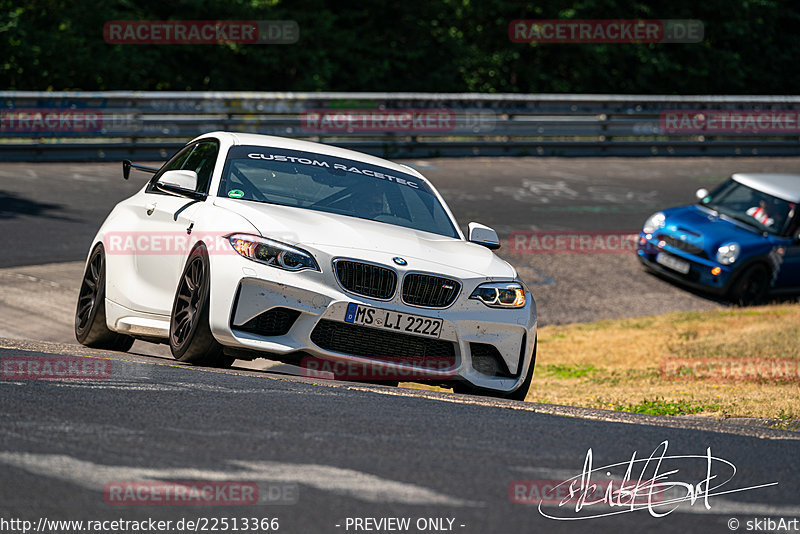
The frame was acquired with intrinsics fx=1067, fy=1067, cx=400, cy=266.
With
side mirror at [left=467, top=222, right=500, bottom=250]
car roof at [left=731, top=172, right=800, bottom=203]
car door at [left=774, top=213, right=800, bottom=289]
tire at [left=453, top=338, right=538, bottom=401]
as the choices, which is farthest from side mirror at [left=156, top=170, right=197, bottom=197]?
car roof at [left=731, top=172, right=800, bottom=203]

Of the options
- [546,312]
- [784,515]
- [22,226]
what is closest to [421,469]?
[784,515]

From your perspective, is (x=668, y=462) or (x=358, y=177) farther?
(x=358, y=177)

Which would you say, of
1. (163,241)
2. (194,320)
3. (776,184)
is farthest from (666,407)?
(776,184)

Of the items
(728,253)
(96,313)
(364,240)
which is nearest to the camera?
(364,240)

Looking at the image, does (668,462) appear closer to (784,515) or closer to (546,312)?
(784,515)

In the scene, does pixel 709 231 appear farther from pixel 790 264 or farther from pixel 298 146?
pixel 298 146

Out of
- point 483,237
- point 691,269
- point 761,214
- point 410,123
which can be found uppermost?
point 483,237

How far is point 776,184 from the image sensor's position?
51.5 ft

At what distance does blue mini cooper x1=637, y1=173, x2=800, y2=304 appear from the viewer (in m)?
14.3

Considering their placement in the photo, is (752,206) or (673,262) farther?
(752,206)

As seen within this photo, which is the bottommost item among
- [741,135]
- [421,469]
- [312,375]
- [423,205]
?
[741,135]

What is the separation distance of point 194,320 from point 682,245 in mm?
9671

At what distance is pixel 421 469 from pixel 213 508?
35.1 inches

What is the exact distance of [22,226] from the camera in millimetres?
13109
